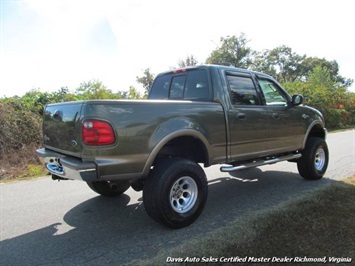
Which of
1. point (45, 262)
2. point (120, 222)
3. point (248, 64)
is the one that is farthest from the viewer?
point (248, 64)

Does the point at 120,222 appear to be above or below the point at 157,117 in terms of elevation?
below

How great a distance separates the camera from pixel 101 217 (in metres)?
4.27

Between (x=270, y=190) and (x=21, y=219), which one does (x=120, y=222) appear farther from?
(x=270, y=190)

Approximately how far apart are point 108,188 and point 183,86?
208 cm

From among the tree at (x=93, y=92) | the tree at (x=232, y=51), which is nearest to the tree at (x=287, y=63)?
the tree at (x=232, y=51)

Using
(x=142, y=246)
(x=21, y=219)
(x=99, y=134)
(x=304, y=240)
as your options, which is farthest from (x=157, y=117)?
(x=21, y=219)

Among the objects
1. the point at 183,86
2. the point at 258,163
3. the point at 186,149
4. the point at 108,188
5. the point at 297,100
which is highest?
the point at 183,86

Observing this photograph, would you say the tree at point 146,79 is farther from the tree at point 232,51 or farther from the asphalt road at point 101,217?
the asphalt road at point 101,217

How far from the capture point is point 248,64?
151ft

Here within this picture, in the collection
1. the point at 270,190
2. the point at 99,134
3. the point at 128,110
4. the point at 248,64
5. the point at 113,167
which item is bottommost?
the point at 270,190

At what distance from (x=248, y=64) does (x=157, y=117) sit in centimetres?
4513

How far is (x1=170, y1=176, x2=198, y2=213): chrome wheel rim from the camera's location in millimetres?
3724

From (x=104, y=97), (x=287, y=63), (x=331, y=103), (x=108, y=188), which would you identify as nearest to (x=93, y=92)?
(x=104, y=97)

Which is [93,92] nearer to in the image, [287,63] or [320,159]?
[320,159]
